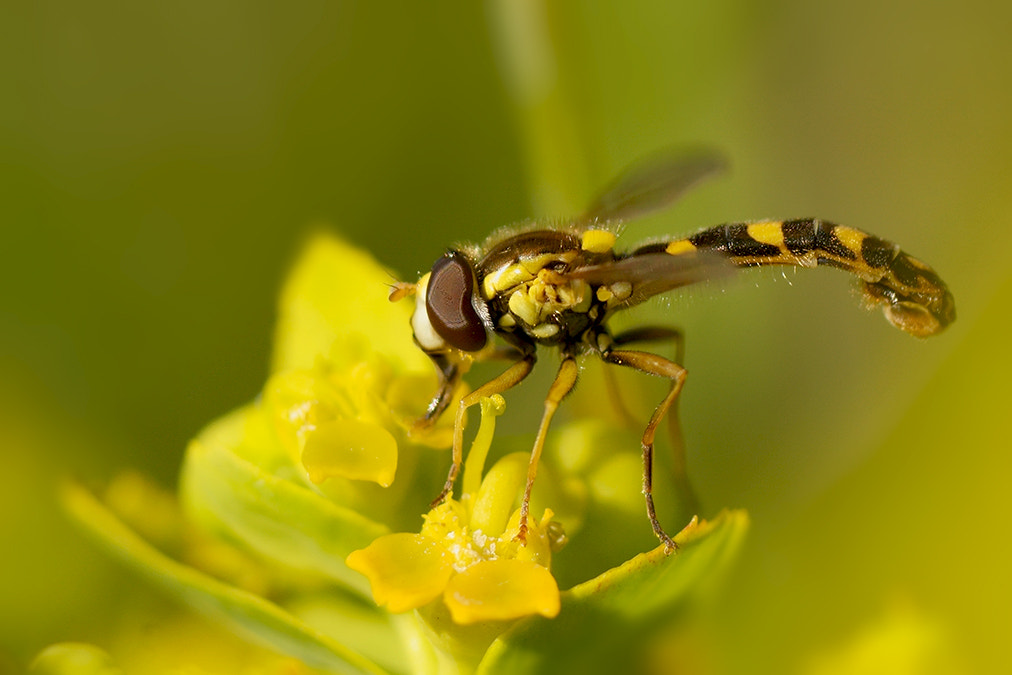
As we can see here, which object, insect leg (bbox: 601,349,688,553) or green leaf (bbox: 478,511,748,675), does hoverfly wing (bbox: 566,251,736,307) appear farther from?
green leaf (bbox: 478,511,748,675)

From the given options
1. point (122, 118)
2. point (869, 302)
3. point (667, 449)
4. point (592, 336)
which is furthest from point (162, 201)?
point (869, 302)

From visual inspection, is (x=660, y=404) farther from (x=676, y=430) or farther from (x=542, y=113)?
(x=542, y=113)

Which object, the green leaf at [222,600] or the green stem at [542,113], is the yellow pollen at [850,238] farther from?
the green leaf at [222,600]

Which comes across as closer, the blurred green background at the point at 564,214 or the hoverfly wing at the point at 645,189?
the blurred green background at the point at 564,214

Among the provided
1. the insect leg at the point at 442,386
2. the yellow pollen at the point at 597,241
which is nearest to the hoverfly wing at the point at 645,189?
the yellow pollen at the point at 597,241

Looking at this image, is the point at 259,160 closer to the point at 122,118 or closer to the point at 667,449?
the point at 122,118

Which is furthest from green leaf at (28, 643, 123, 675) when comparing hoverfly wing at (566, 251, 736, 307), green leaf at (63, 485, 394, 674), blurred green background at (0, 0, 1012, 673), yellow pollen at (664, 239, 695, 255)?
yellow pollen at (664, 239, 695, 255)
